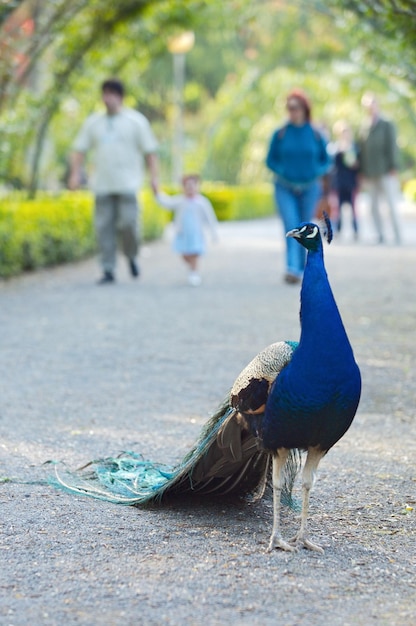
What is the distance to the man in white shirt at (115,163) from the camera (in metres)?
12.6

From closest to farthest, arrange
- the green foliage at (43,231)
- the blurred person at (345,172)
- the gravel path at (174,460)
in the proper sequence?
the gravel path at (174,460)
the green foliage at (43,231)
the blurred person at (345,172)

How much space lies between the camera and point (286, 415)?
4012 millimetres

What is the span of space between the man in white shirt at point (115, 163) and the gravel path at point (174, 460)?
45.5 inches

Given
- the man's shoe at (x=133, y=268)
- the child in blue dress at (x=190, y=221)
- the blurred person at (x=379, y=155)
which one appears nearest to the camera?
the child in blue dress at (x=190, y=221)

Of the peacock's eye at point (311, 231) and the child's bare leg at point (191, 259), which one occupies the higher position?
the peacock's eye at point (311, 231)

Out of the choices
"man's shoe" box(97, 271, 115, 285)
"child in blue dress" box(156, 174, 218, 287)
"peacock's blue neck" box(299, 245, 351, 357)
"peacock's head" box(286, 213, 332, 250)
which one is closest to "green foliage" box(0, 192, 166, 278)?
"man's shoe" box(97, 271, 115, 285)

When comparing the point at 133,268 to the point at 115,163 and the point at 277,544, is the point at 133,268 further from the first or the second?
the point at 277,544

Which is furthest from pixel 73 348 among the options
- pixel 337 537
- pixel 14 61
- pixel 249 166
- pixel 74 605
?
pixel 249 166

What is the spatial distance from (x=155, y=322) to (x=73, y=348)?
1.46m

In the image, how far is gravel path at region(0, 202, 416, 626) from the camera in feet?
12.0

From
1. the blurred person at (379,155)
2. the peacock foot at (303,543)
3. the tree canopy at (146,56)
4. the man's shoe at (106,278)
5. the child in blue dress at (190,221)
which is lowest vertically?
the peacock foot at (303,543)

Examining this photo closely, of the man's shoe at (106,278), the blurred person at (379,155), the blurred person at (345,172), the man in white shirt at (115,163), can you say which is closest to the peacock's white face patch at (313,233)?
the man in white shirt at (115,163)

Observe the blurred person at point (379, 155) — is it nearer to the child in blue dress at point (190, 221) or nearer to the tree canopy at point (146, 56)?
the tree canopy at point (146, 56)

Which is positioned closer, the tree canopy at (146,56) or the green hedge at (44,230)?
the green hedge at (44,230)
